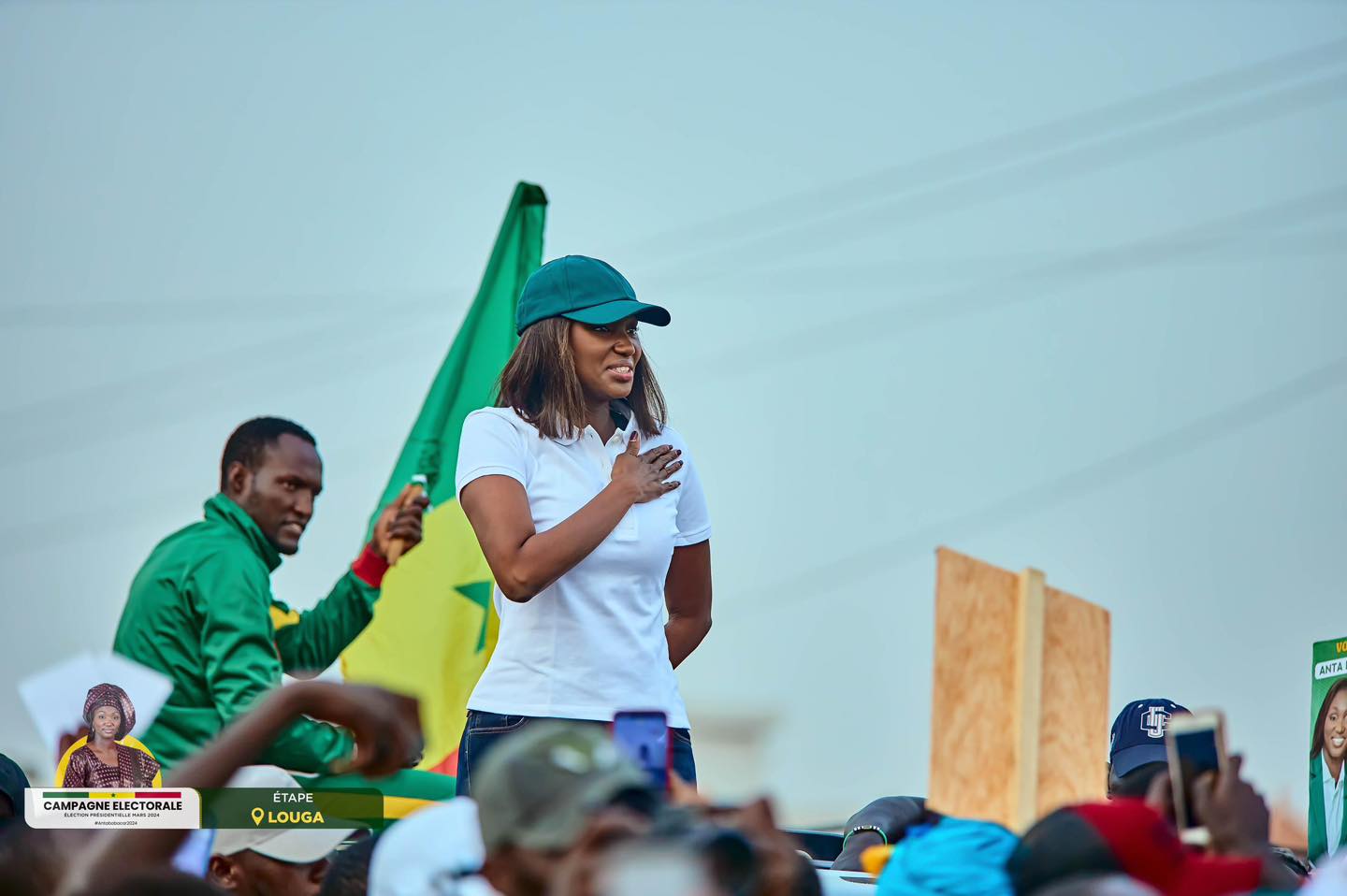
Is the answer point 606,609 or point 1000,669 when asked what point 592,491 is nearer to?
point 606,609

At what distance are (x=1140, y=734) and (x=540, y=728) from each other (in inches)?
102

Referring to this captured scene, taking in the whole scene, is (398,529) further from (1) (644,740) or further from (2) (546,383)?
(1) (644,740)

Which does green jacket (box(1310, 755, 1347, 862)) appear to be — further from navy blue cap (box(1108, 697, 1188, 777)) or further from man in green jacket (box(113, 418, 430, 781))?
man in green jacket (box(113, 418, 430, 781))

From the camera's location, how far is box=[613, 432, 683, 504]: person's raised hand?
3.46 meters

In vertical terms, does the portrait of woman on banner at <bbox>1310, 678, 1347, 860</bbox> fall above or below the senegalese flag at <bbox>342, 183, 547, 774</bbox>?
below

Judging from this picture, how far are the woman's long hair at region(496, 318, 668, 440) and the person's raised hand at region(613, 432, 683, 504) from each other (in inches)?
5.3

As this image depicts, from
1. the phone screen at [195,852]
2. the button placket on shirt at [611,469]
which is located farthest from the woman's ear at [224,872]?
the button placket on shirt at [611,469]

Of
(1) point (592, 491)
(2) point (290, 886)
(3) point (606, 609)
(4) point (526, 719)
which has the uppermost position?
(1) point (592, 491)

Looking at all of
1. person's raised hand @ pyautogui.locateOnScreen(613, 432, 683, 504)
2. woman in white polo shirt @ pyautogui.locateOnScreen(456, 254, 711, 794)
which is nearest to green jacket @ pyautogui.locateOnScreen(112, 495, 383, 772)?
woman in white polo shirt @ pyautogui.locateOnScreen(456, 254, 711, 794)

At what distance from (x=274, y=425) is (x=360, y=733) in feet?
9.50

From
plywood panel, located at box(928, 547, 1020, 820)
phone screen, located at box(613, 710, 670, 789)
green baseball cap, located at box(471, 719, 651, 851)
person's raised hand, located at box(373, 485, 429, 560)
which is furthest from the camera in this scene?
person's raised hand, located at box(373, 485, 429, 560)

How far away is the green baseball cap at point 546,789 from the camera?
2.12 metres

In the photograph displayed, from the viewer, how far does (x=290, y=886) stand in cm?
369

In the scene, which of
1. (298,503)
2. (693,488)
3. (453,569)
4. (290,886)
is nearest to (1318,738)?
(693,488)
